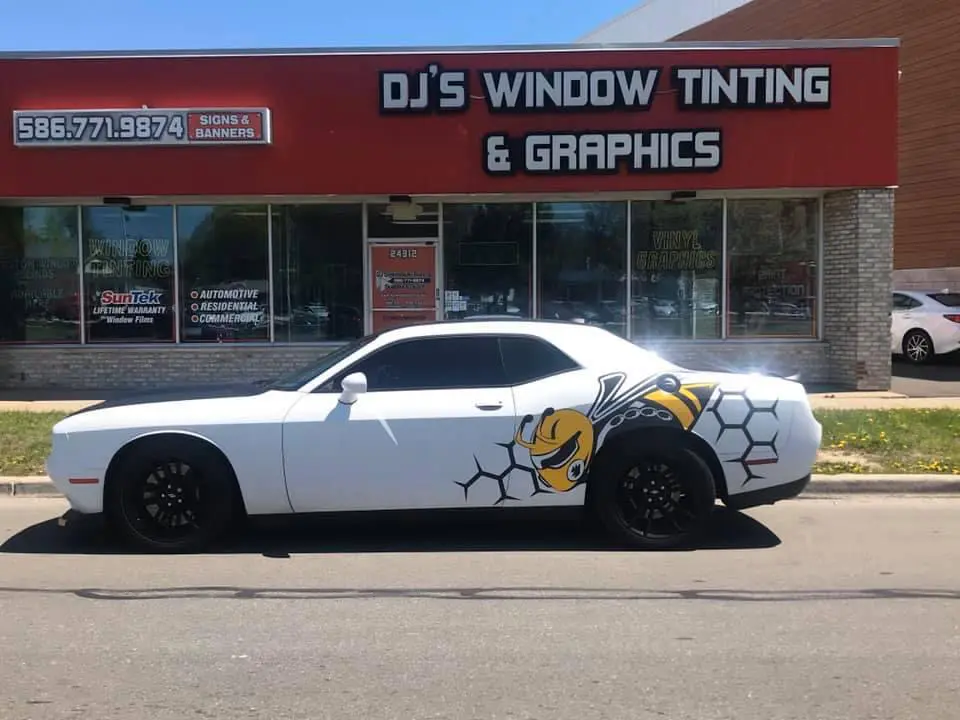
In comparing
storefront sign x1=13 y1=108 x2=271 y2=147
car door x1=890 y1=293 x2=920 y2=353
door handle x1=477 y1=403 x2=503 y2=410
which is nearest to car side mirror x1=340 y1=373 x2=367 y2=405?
door handle x1=477 y1=403 x2=503 y2=410

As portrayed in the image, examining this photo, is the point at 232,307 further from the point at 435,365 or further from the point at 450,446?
the point at 450,446

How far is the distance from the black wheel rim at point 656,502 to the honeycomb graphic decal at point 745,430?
0.38 meters

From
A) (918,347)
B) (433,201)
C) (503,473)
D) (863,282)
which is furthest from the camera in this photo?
(918,347)

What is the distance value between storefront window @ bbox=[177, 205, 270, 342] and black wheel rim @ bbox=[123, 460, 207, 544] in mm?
8238

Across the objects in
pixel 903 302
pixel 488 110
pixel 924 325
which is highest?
pixel 488 110

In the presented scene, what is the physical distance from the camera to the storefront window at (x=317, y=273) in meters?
14.0

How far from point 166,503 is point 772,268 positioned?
1093 centimetres

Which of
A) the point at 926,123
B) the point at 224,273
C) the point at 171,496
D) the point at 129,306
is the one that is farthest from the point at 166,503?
the point at 926,123

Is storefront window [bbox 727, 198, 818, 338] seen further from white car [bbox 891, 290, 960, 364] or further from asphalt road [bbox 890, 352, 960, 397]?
white car [bbox 891, 290, 960, 364]

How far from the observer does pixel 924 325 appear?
678 inches

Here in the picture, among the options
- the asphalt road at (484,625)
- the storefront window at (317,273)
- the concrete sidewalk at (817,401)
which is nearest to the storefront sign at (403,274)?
the storefront window at (317,273)

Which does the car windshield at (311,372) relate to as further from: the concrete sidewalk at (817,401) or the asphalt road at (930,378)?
the asphalt road at (930,378)

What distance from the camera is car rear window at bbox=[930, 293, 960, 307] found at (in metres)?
17.1

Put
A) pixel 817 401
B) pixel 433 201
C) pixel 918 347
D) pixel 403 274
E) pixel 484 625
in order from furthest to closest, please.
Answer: pixel 918 347 → pixel 403 274 → pixel 433 201 → pixel 817 401 → pixel 484 625
